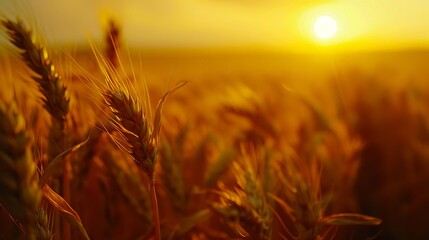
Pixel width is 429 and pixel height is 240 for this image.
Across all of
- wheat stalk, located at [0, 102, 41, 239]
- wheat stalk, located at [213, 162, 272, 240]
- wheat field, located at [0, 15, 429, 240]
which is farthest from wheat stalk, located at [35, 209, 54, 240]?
wheat stalk, located at [213, 162, 272, 240]

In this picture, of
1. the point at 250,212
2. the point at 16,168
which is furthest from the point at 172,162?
the point at 16,168

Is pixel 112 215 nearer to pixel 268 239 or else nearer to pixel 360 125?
pixel 268 239

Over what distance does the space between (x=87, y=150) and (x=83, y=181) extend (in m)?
0.09

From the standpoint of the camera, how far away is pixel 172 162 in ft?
3.41

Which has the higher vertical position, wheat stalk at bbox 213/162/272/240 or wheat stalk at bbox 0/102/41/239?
wheat stalk at bbox 0/102/41/239

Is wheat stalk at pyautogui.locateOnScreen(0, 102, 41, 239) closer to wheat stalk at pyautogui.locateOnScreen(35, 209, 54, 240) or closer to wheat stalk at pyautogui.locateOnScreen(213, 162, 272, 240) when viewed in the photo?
wheat stalk at pyautogui.locateOnScreen(35, 209, 54, 240)

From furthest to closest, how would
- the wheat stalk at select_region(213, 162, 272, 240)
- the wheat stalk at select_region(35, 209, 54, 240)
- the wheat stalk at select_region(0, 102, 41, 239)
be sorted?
1. the wheat stalk at select_region(213, 162, 272, 240)
2. the wheat stalk at select_region(35, 209, 54, 240)
3. the wheat stalk at select_region(0, 102, 41, 239)

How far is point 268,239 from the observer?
2.44 ft

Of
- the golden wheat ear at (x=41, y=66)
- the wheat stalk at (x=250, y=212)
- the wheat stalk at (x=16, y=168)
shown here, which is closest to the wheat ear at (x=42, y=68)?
the golden wheat ear at (x=41, y=66)

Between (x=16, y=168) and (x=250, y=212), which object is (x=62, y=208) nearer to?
(x=16, y=168)

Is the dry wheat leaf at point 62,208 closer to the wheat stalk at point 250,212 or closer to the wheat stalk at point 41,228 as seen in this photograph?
the wheat stalk at point 41,228

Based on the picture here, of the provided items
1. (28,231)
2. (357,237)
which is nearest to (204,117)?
(357,237)

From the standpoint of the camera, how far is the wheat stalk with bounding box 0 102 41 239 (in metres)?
0.48

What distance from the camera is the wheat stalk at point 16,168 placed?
48cm
